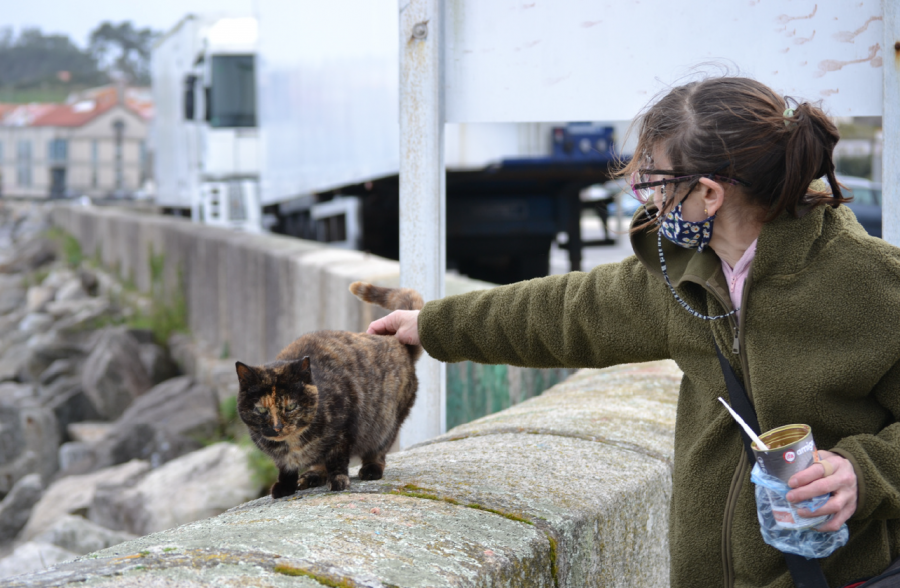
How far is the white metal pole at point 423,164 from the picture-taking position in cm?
309

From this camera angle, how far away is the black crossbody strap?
1687 mm

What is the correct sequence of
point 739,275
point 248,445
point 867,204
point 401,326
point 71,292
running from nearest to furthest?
1. point 739,275
2. point 401,326
3. point 248,445
4. point 867,204
5. point 71,292

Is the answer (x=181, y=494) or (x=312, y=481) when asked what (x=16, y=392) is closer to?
(x=181, y=494)

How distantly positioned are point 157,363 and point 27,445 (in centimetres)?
163

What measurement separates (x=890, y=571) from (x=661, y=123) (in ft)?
3.12

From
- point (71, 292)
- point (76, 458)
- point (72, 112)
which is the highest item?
point (72, 112)

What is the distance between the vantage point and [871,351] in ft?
5.51

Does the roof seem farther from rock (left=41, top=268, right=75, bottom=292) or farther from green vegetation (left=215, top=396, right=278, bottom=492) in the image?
green vegetation (left=215, top=396, right=278, bottom=492)

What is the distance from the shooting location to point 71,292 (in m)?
18.6

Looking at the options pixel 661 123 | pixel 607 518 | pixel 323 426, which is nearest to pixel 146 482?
pixel 323 426

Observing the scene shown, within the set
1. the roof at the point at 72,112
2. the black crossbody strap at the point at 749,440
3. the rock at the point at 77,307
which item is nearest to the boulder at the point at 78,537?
the black crossbody strap at the point at 749,440

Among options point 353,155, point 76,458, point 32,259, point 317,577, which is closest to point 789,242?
point 317,577

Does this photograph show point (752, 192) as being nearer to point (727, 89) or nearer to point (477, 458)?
point (727, 89)

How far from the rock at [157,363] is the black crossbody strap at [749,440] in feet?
32.6
